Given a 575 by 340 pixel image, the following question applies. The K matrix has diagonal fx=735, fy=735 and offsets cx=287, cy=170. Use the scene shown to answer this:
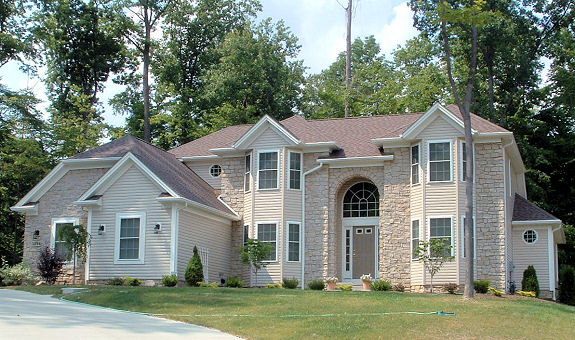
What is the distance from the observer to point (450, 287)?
2483 centimetres

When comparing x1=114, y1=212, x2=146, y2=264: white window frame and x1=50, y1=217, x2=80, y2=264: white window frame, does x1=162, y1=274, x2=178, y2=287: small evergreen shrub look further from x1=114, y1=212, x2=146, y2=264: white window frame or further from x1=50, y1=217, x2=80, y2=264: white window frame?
x1=50, y1=217, x2=80, y2=264: white window frame

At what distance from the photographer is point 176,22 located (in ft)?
152

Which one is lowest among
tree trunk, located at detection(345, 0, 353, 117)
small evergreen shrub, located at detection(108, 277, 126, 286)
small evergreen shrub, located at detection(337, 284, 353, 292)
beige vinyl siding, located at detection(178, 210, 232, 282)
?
small evergreen shrub, located at detection(337, 284, 353, 292)

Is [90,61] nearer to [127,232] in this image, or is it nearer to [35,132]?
[35,132]

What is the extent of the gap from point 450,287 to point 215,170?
10974mm

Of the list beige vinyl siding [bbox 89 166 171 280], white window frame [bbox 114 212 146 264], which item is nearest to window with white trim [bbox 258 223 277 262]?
beige vinyl siding [bbox 89 166 171 280]

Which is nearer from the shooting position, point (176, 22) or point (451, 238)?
point (451, 238)

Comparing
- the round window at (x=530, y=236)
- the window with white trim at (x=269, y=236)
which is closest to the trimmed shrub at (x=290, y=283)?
the window with white trim at (x=269, y=236)

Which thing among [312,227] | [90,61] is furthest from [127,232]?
[90,61]

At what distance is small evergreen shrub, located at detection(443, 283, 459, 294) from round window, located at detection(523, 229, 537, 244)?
4.62 metres

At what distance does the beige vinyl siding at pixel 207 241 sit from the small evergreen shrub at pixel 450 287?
331 inches

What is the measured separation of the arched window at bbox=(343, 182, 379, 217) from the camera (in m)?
28.4

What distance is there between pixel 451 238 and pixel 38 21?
1912 centimetres

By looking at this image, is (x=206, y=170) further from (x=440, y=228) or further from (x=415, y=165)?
(x=440, y=228)
